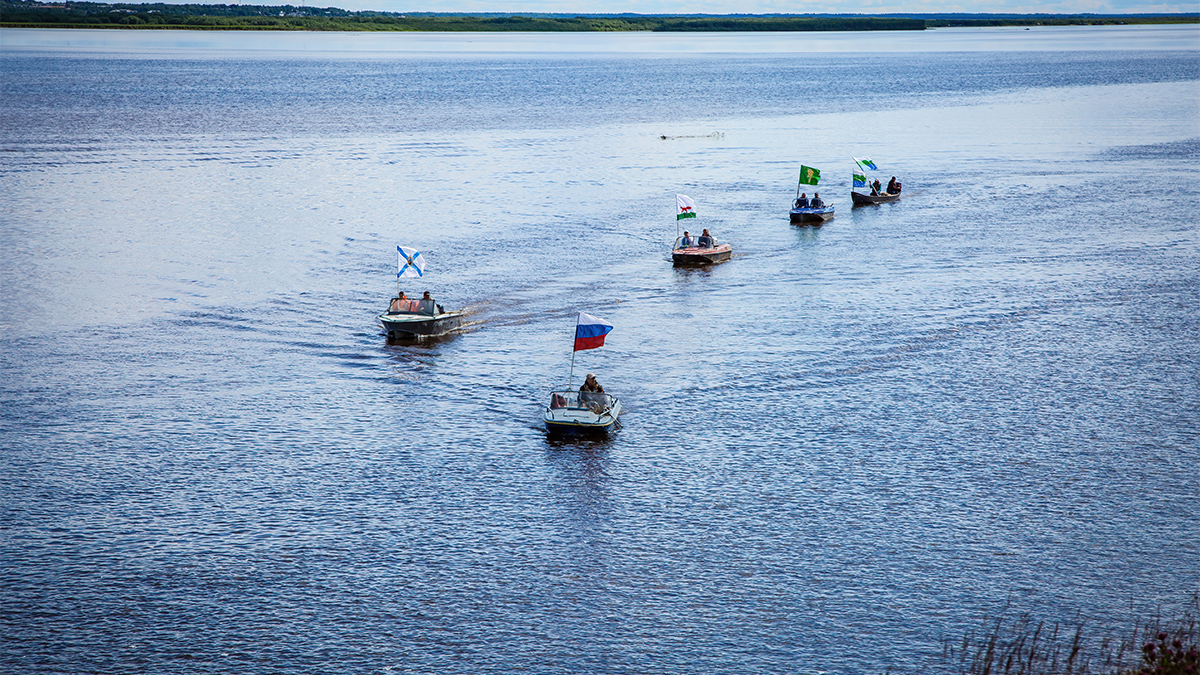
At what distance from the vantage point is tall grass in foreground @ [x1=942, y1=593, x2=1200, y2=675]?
91.6 ft

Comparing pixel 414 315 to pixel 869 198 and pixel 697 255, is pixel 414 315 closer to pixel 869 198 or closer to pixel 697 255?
pixel 697 255

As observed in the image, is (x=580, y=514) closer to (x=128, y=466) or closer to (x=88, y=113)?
(x=128, y=466)

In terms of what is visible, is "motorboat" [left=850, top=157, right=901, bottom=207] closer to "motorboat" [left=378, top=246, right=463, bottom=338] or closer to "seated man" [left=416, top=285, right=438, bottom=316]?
"motorboat" [left=378, top=246, right=463, bottom=338]

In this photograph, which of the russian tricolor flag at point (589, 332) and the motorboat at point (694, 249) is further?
the motorboat at point (694, 249)

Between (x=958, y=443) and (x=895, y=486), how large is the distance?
17.7 ft

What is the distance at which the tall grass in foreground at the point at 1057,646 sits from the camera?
27922mm

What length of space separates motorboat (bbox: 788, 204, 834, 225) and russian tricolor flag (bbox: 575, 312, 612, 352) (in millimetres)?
45931

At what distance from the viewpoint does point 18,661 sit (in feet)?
94.6

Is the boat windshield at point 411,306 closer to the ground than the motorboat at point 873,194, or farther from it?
closer to the ground

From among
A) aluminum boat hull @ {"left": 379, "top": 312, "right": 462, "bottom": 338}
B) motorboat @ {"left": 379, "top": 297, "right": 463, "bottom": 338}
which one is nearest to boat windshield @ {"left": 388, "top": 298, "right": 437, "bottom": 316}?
motorboat @ {"left": 379, "top": 297, "right": 463, "bottom": 338}

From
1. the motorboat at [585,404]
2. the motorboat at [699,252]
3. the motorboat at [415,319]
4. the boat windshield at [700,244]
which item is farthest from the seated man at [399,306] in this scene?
the boat windshield at [700,244]

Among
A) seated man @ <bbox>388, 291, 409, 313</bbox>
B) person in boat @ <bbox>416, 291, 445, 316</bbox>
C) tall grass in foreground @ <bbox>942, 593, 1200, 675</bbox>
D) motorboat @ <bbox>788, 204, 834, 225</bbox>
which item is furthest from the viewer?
motorboat @ <bbox>788, 204, 834, 225</bbox>

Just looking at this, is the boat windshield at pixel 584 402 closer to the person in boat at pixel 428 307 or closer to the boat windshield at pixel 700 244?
the person in boat at pixel 428 307

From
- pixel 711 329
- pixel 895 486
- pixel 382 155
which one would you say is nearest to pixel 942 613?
pixel 895 486
